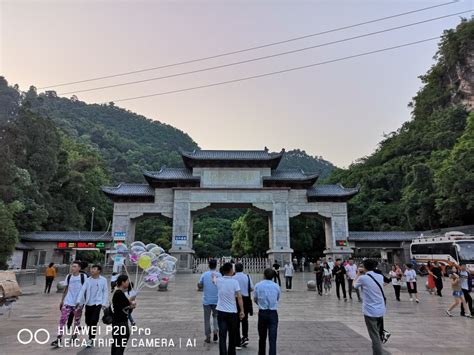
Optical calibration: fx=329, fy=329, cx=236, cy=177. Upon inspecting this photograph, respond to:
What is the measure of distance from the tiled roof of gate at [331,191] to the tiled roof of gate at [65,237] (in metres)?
19.4

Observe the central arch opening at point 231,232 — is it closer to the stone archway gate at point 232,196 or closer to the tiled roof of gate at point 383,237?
the stone archway gate at point 232,196

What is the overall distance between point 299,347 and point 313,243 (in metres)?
33.8

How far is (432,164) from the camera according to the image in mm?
35188

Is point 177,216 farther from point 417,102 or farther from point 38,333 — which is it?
point 417,102

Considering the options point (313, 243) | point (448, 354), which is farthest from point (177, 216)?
point (448, 354)

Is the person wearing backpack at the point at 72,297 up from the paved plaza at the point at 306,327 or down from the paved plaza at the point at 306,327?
up

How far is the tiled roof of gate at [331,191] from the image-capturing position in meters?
30.9

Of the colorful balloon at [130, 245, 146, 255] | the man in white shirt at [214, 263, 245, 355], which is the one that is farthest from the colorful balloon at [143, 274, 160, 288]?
the man in white shirt at [214, 263, 245, 355]

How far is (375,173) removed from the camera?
4681cm

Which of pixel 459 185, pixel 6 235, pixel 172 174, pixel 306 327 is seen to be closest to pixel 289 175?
pixel 172 174

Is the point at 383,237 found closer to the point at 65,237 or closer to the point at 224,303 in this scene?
the point at 65,237

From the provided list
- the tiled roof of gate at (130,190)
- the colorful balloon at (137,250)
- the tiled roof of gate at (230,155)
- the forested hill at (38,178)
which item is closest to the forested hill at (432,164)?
the forested hill at (38,178)

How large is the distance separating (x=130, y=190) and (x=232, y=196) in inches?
385

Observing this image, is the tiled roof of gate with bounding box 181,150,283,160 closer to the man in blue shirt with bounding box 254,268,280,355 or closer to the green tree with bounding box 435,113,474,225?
the green tree with bounding box 435,113,474,225
